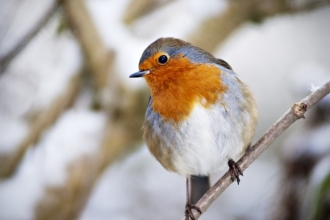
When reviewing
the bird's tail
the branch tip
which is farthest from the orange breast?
the bird's tail

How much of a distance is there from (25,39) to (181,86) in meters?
1.55

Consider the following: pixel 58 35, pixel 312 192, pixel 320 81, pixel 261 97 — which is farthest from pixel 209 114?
pixel 261 97

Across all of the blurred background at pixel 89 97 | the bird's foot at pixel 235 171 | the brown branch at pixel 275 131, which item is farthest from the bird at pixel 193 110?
the blurred background at pixel 89 97

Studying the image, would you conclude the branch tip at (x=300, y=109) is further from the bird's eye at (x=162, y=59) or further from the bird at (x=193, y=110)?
the bird's eye at (x=162, y=59)

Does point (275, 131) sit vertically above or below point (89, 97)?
below

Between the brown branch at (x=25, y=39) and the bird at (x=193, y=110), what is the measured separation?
129 cm

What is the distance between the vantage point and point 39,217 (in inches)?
133

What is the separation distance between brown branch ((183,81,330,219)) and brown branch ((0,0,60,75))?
6.59 feet

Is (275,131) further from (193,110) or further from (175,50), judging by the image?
(175,50)

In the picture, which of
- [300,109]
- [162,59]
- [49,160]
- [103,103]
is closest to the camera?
[300,109]

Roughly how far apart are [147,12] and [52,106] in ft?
3.89

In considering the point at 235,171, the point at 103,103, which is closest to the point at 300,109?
the point at 235,171

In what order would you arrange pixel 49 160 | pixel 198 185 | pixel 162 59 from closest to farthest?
1. pixel 162 59
2. pixel 198 185
3. pixel 49 160

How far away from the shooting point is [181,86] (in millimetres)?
2543
